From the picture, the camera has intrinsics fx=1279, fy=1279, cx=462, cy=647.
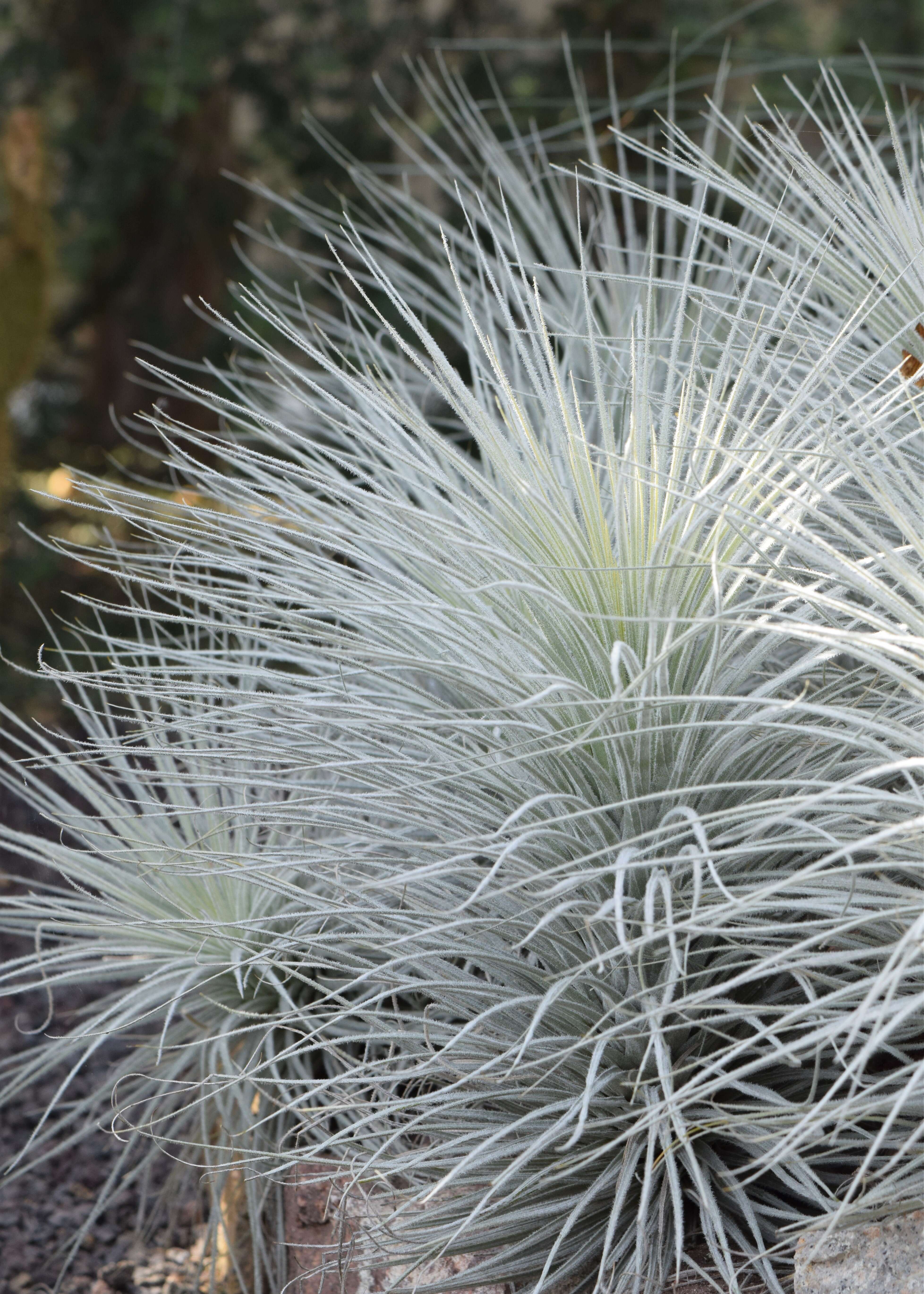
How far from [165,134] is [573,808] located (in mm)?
2801

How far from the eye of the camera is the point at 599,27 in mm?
2904

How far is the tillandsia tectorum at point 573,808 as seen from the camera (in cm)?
76

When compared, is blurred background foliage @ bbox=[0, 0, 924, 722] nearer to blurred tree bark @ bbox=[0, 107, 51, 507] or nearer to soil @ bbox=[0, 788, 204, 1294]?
blurred tree bark @ bbox=[0, 107, 51, 507]

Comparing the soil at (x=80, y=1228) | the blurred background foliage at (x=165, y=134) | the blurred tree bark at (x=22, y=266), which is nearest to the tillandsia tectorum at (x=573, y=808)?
the soil at (x=80, y=1228)

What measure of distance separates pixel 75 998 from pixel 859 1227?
147 centimetres

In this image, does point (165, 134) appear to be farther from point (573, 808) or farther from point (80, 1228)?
point (573, 808)

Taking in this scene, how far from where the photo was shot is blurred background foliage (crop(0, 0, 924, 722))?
8.62ft

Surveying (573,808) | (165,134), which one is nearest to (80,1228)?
(573,808)

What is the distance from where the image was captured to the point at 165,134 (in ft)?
10.5

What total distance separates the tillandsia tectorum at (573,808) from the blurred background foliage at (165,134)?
1.64 m

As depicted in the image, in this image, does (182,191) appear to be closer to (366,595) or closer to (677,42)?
(677,42)

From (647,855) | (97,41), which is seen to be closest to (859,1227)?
(647,855)

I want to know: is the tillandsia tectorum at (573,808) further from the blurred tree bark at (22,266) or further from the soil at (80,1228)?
the blurred tree bark at (22,266)

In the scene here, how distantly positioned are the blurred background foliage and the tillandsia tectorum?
5.39 feet
